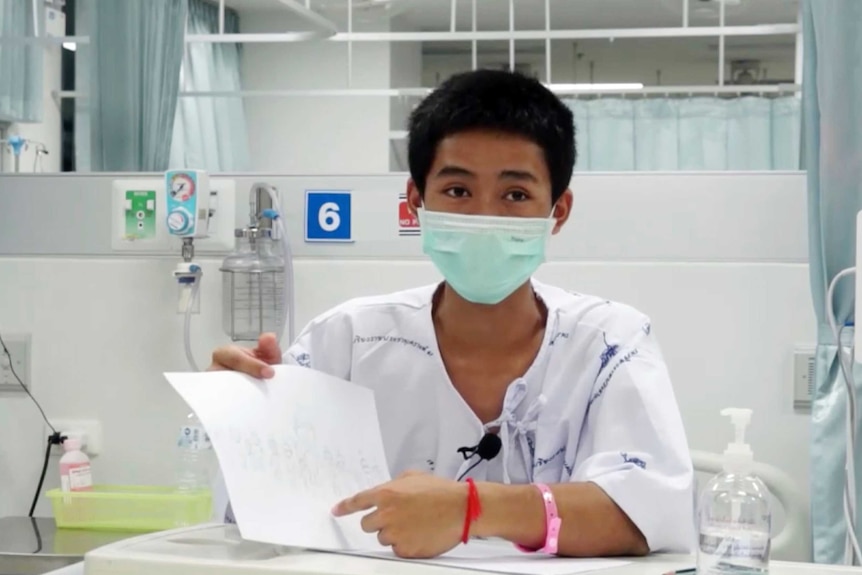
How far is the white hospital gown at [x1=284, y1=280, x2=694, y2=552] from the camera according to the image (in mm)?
1180

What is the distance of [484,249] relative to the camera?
51.1 inches

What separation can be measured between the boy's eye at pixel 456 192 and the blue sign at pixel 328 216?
950mm

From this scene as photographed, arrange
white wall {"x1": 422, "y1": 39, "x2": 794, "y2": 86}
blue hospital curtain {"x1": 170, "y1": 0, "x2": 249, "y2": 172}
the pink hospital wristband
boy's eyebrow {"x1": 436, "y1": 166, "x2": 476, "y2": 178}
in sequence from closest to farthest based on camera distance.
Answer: the pink hospital wristband
boy's eyebrow {"x1": 436, "y1": 166, "x2": 476, "y2": 178}
blue hospital curtain {"x1": 170, "y1": 0, "x2": 249, "y2": 172}
white wall {"x1": 422, "y1": 39, "x2": 794, "y2": 86}

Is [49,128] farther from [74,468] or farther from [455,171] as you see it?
[455,171]

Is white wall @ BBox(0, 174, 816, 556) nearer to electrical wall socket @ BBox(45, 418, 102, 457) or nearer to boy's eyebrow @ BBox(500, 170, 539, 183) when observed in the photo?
electrical wall socket @ BBox(45, 418, 102, 457)

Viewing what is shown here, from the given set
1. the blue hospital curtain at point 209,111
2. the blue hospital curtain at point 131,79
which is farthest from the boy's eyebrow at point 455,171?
the blue hospital curtain at point 209,111

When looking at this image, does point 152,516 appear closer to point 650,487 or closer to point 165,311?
point 165,311

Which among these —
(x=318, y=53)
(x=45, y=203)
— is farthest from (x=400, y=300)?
(x=318, y=53)

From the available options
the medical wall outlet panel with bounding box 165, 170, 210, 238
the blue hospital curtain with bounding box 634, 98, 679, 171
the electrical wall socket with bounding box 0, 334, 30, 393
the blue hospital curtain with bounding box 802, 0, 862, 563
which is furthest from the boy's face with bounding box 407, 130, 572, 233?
the blue hospital curtain with bounding box 634, 98, 679, 171

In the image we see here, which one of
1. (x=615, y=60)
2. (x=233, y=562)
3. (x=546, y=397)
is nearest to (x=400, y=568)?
(x=233, y=562)

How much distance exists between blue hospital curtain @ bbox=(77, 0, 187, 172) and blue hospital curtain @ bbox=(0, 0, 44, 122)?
0.30 metres

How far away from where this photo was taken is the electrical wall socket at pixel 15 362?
232cm

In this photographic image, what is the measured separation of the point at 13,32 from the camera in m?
2.63

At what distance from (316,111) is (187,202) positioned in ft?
13.6
